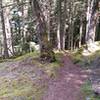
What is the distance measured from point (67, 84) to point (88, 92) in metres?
1.15

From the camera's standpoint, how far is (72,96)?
7.78m

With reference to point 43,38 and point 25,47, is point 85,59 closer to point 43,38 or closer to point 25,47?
point 43,38

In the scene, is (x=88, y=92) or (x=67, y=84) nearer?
(x=88, y=92)

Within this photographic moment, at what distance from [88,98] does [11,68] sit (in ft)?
14.9

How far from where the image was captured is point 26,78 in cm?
923

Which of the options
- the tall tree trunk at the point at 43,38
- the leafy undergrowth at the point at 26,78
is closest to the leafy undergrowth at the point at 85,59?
the leafy undergrowth at the point at 26,78

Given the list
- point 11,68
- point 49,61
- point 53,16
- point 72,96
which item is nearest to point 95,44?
point 49,61

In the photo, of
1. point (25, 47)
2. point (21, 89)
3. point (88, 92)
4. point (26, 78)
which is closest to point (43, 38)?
point (26, 78)

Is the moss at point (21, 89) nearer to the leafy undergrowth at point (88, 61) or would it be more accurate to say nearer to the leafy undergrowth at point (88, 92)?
the leafy undergrowth at point (88, 92)

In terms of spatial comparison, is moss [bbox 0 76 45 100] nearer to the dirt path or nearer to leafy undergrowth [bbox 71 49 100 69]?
the dirt path

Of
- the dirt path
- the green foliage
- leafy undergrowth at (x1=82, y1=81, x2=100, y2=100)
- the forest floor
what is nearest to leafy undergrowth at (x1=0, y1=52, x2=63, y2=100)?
the forest floor

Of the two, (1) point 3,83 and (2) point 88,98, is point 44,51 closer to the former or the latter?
(1) point 3,83

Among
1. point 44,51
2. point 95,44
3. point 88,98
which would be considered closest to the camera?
point 88,98

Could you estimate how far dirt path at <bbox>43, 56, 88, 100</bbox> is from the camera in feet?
25.6
